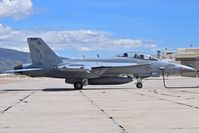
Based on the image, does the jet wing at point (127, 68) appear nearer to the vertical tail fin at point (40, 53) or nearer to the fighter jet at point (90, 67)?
the fighter jet at point (90, 67)

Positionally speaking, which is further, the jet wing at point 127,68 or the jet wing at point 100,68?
the jet wing at point 127,68

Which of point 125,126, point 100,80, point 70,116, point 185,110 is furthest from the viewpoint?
point 100,80

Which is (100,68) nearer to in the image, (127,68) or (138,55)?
(127,68)

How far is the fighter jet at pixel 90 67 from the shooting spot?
1326 inches

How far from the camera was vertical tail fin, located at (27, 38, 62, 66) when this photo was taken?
112ft

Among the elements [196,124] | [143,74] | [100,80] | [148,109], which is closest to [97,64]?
[100,80]

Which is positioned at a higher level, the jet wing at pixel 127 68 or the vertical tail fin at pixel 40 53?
the vertical tail fin at pixel 40 53

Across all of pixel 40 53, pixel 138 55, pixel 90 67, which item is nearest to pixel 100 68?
pixel 90 67

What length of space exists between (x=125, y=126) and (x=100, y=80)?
22449 millimetres

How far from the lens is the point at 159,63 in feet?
116

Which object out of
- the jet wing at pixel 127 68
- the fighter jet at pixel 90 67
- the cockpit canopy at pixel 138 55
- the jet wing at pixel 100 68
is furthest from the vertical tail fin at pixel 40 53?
the cockpit canopy at pixel 138 55

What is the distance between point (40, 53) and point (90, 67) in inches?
152

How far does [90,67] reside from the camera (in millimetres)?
33625

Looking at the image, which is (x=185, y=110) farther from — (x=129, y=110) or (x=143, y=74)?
(x=143, y=74)
